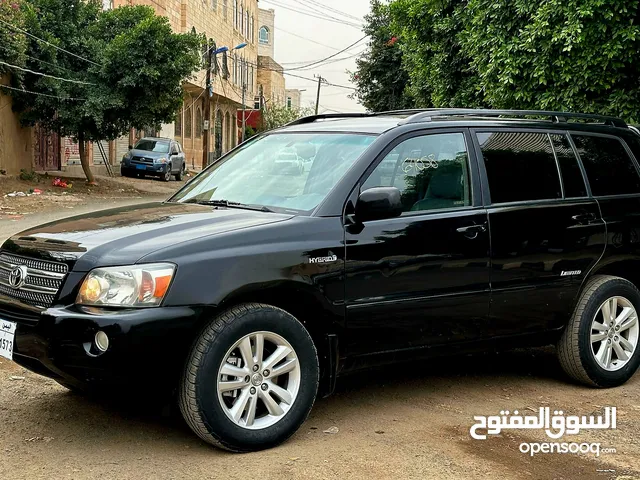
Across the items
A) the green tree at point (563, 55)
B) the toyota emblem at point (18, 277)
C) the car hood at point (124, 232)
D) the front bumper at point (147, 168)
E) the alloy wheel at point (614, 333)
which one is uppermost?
the green tree at point (563, 55)

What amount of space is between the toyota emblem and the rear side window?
12.8ft

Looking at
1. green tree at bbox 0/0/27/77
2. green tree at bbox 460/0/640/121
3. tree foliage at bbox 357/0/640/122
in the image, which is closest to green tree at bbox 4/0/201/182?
green tree at bbox 0/0/27/77

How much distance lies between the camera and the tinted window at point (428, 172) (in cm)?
497

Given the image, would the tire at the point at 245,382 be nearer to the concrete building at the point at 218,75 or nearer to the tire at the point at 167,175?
the tire at the point at 167,175

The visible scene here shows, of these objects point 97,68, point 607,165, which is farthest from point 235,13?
point 607,165

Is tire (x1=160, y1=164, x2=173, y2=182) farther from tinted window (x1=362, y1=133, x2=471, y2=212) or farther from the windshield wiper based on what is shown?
tinted window (x1=362, y1=133, x2=471, y2=212)

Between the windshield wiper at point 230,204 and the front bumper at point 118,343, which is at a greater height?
the windshield wiper at point 230,204

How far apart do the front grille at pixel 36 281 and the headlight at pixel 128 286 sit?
0.64 feet

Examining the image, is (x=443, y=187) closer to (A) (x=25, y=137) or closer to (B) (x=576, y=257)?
(B) (x=576, y=257)

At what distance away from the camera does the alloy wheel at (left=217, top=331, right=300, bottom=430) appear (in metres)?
4.18

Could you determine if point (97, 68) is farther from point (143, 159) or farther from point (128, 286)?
point (128, 286)

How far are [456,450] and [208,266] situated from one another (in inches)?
65.0

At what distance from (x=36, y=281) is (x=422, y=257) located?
2.15 m

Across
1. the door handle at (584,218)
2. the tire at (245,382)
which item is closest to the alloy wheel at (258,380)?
the tire at (245,382)
